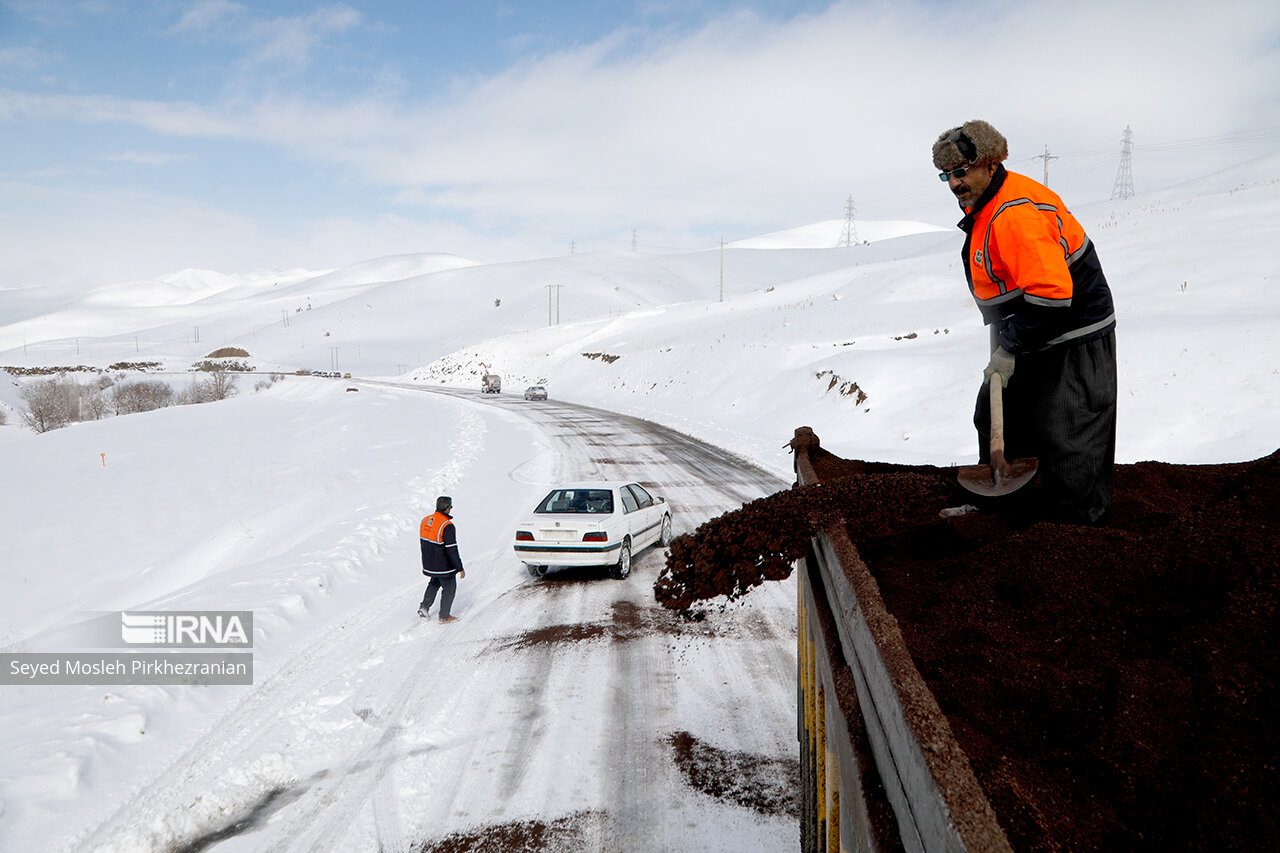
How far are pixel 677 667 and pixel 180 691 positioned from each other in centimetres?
457

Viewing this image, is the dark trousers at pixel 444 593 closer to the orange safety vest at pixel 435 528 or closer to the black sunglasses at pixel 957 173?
the orange safety vest at pixel 435 528

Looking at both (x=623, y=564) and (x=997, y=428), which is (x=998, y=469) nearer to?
(x=997, y=428)

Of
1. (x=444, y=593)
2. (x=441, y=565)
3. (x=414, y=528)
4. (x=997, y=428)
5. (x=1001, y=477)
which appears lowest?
(x=414, y=528)

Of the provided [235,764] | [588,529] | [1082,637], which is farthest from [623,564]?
[1082,637]

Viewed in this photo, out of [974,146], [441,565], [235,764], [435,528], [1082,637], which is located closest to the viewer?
[1082,637]

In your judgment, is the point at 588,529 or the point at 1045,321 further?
the point at 588,529

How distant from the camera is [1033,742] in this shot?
1538mm

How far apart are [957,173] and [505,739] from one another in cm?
491

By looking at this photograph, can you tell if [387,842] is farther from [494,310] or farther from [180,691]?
[494,310]

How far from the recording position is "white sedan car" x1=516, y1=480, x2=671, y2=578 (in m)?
9.48

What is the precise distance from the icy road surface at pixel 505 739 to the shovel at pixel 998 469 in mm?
2697

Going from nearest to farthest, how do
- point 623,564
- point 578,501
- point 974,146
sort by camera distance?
point 974,146 < point 623,564 < point 578,501

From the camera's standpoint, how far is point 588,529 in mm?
9531

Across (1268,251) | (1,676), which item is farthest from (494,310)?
(1,676)
